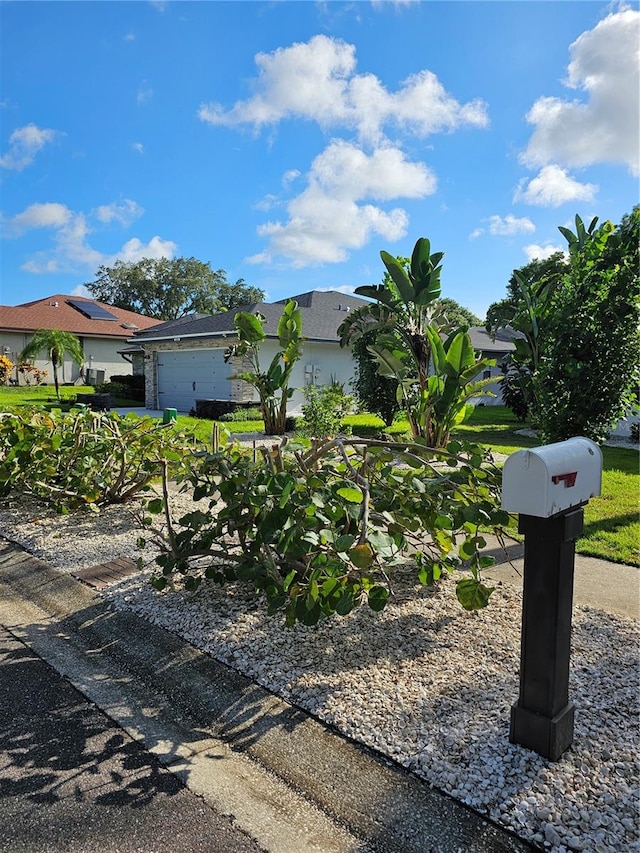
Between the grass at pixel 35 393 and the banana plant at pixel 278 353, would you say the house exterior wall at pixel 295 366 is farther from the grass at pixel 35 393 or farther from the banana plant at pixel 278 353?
the banana plant at pixel 278 353

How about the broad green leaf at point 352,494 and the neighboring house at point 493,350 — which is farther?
the neighboring house at point 493,350

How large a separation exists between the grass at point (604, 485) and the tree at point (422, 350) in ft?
4.48

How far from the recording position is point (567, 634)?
2.10 metres

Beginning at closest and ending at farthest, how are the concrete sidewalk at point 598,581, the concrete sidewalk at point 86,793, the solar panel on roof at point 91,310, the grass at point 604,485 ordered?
the concrete sidewalk at point 86,793, the concrete sidewalk at point 598,581, the grass at point 604,485, the solar panel on roof at point 91,310

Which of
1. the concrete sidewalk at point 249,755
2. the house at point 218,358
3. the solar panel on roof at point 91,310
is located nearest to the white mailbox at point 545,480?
the concrete sidewalk at point 249,755

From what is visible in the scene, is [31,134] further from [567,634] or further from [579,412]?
[567,634]

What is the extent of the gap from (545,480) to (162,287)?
53.4m

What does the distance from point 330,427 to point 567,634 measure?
9.87 m

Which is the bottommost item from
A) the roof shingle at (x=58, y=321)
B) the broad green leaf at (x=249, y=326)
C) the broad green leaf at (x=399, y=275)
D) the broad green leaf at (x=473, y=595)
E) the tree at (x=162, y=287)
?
the broad green leaf at (x=473, y=595)

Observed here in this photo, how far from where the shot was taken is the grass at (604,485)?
16.3 ft

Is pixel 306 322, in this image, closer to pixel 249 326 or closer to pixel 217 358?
pixel 217 358

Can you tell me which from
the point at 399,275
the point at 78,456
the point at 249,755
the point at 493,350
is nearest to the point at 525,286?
the point at 399,275

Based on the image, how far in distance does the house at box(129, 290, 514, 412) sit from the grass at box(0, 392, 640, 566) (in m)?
2.70

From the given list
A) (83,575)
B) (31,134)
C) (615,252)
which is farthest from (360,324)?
(83,575)
